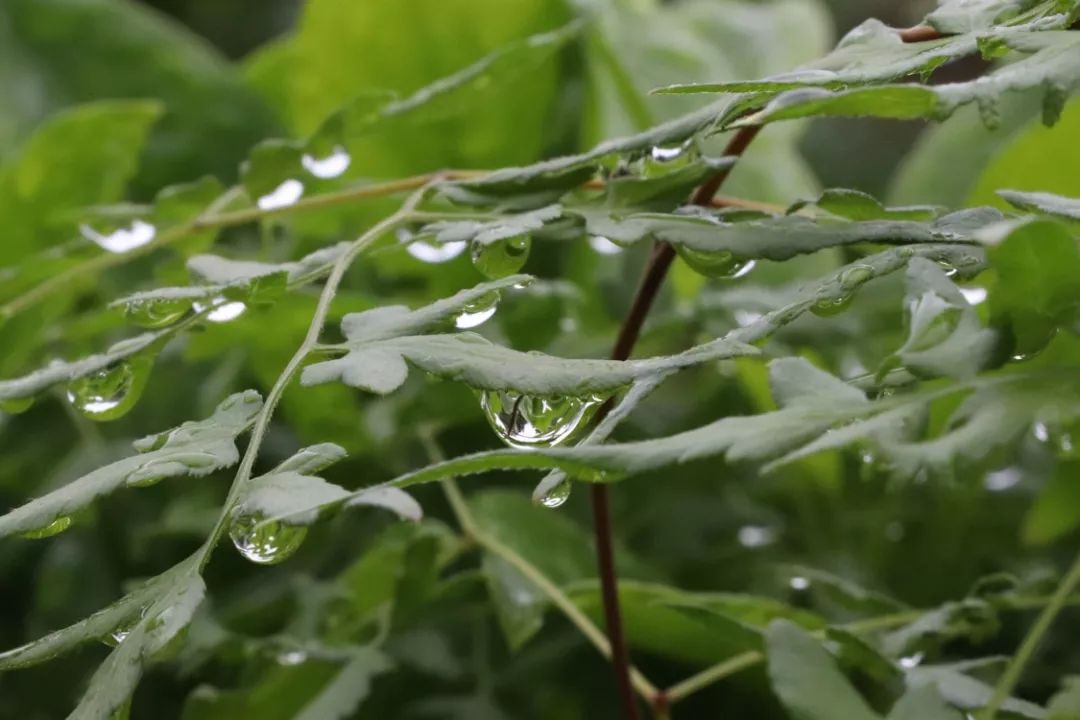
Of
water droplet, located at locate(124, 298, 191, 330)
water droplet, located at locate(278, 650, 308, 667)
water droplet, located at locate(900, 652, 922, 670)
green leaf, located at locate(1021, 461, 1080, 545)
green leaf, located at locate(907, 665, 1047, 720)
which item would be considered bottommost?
green leaf, located at locate(1021, 461, 1080, 545)

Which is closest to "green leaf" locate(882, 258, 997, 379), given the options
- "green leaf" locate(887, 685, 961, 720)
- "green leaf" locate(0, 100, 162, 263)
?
"green leaf" locate(887, 685, 961, 720)

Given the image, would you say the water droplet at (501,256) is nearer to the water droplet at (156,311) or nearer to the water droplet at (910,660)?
the water droplet at (156,311)

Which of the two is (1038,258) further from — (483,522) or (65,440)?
(65,440)

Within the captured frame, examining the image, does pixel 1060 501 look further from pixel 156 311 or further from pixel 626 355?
pixel 156 311

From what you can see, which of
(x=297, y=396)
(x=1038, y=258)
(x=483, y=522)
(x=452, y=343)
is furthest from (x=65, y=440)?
(x=1038, y=258)

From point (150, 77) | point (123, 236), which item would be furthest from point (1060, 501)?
point (150, 77)

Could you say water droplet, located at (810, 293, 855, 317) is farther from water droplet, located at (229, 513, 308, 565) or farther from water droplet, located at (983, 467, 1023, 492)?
water droplet, located at (983, 467, 1023, 492)

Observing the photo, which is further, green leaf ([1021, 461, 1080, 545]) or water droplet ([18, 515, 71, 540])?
green leaf ([1021, 461, 1080, 545])
